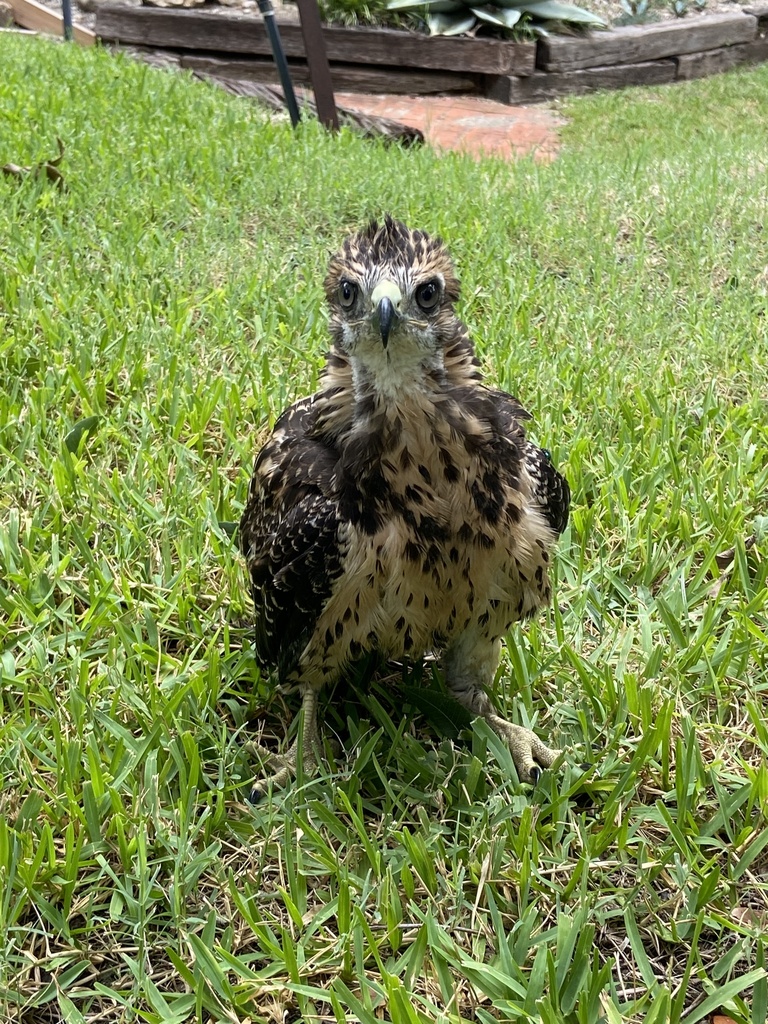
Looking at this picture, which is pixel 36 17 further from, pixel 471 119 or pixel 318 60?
pixel 318 60

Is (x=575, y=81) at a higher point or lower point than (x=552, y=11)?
lower

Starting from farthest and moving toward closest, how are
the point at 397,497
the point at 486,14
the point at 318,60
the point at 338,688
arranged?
the point at 486,14 → the point at 318,60 → the point at 338,688 → the point at 397,497

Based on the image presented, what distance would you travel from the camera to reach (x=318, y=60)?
22.6 feet

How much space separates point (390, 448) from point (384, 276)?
0.39 metres

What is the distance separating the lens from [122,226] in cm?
469

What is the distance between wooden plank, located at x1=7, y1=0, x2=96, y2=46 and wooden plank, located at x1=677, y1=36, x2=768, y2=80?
761 centimetres

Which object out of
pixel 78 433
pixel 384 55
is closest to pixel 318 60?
pixel 384 55

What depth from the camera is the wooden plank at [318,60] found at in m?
6.75

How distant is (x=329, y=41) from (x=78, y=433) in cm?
919

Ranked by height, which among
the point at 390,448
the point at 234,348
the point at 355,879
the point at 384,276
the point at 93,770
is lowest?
the point at 355,879

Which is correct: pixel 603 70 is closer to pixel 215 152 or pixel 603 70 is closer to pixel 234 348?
pixel 215 152

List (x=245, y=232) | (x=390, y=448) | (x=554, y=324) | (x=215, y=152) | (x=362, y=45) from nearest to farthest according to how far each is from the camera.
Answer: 1. (x=390, y=448)
2. (x=554, y=324)
3. (x=245, y=232)
4. (x=215, y=152)
5. (x=362, y=45)

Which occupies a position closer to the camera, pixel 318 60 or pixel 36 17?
pixel 318 60

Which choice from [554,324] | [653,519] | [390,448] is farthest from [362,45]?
[390,448]
